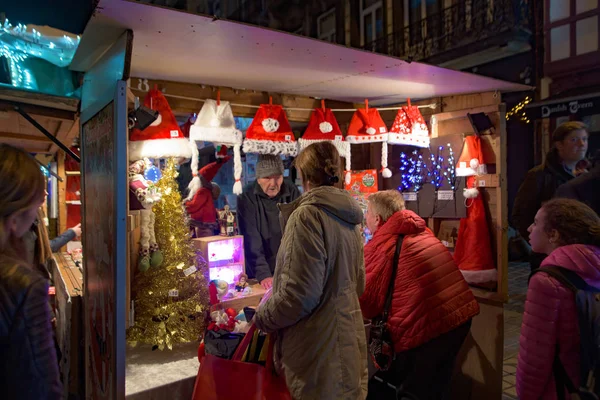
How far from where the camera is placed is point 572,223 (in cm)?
211

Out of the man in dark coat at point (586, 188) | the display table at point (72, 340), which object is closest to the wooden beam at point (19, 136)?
the display table at point (72, 340)

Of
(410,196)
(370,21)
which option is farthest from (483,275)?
(370,21)

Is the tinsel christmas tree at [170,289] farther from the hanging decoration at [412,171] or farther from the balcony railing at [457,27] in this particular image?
the balcony railing at [457,27]

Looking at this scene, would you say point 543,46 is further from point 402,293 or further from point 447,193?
point 402,293

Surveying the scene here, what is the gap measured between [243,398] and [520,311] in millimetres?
5797

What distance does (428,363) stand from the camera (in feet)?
9.82

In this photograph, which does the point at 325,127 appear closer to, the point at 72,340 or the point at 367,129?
the point at 367,129

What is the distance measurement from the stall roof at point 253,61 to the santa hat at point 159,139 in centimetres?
28

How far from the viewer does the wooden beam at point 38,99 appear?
2404 millimetres

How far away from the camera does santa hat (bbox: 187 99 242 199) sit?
3512 millimetres

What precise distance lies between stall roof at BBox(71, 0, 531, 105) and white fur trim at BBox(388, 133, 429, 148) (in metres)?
0.41

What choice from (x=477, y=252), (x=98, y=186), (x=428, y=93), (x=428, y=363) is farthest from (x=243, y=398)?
(x=428, y=93)

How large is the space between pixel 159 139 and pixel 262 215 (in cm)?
114

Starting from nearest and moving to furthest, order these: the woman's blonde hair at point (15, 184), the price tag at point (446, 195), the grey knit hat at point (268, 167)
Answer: the woman's blonde hair at point (15, 184)
the grey knit hat at point (268, 167)
the price tag at point (446, 195)
